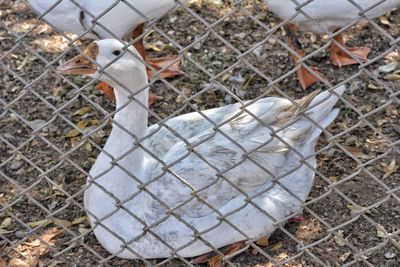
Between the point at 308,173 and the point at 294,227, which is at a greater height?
the point at 308,173

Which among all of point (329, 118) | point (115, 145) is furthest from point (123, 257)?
point (329, 118)

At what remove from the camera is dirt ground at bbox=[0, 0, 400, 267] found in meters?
3.38

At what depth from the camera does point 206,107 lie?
461 cm

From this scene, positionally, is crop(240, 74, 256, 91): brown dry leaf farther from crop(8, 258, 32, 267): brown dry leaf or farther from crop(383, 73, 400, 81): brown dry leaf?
crop(8, 258, 32, 267): brown dry leaf

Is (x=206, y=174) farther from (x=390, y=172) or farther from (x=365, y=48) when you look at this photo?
(x=365, y=48)

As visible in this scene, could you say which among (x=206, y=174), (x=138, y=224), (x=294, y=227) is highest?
(x=206, y=174)

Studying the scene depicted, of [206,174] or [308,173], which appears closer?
[206,174]

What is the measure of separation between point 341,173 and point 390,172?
281 millimetres

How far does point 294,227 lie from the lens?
3742mm

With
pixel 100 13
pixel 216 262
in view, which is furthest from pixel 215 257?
pixel 100 13

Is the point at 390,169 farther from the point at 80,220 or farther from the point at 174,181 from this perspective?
the point at 80,220

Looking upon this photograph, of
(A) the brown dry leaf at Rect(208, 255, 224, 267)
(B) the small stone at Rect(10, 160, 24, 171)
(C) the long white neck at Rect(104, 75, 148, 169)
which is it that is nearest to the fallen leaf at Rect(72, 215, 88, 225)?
(C) the long white neck at Rect(104, 75, 148, 169)

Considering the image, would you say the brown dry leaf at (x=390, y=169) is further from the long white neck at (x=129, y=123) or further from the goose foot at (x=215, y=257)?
the long white neck at (x=129, y=123)

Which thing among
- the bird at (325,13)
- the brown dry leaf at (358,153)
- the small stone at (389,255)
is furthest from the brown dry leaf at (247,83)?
the small stone at (389,255)
